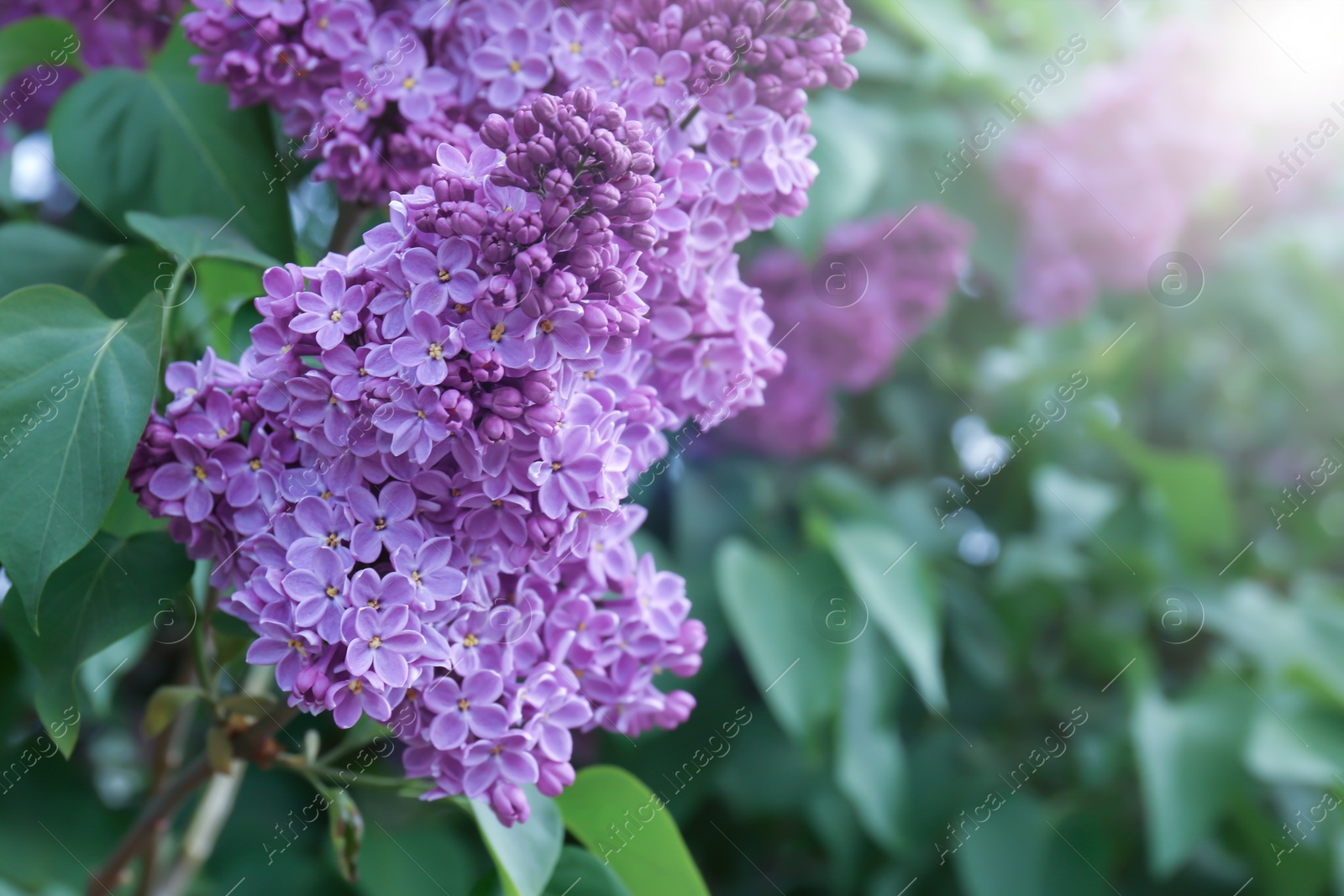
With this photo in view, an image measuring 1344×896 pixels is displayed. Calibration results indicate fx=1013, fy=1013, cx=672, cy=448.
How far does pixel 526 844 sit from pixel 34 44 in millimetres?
831

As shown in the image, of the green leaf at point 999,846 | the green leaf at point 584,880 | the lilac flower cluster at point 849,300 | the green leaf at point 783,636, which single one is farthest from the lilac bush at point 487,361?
the green leaf at point 999,846

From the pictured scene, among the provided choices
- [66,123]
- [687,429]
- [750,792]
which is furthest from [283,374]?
[750,792]

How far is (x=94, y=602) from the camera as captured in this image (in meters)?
0.68

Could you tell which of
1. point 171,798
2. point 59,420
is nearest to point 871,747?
point 171,798

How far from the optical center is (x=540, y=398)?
0.59m

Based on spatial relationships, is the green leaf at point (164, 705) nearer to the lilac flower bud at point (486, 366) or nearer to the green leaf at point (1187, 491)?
the lilac flower bud at point (486, 366)

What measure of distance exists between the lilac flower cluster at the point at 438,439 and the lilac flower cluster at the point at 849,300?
1046mm

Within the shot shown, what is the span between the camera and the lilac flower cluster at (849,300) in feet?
5.44

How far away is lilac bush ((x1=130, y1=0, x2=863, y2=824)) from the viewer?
58 centimetres

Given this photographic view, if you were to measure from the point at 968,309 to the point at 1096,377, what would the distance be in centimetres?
30

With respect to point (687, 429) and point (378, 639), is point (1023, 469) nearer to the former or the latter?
point (687, 429)

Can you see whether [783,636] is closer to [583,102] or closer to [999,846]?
[999,846]

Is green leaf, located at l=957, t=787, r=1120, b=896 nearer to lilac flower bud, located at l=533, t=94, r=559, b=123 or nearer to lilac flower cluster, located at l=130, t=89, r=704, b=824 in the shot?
lilac flower cluster, located at l=130, t=89, r=704, b=824

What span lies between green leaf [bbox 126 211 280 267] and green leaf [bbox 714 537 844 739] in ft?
2.69
